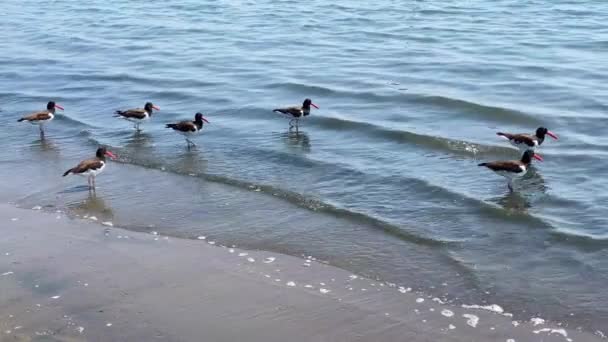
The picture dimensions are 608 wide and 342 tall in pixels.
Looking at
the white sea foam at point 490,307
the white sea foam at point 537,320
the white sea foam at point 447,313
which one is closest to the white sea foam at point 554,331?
the white sea foam at point 537,320

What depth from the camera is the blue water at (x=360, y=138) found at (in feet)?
35.8

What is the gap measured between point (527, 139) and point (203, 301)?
7.88 meters

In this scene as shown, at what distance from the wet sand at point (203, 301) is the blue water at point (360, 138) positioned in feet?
1.49

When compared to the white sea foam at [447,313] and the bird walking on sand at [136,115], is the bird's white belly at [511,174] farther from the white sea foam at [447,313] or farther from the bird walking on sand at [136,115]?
the bird walking on sand at [136,115]

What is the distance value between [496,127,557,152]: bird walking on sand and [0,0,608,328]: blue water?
262 mm

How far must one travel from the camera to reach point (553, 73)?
69.3 feet

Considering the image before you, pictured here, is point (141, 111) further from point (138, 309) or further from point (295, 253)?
point (138, 309)

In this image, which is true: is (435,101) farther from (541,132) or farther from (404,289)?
(404,289)

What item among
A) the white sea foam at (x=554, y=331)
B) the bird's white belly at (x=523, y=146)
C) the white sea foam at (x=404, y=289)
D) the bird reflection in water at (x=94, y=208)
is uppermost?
the bird's white belly at (x=523, y=146)

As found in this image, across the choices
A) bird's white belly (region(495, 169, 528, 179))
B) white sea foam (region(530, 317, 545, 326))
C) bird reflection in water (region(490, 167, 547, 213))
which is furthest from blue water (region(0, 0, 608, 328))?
bird's white belly (region(495, 169, 528, 179))

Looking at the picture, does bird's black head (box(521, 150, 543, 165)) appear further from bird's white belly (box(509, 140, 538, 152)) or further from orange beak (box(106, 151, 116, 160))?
orange beak (box(106, 151, 116, 160))

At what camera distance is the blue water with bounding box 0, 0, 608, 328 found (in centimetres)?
1091

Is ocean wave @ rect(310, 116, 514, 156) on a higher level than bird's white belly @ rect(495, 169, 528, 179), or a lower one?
lower

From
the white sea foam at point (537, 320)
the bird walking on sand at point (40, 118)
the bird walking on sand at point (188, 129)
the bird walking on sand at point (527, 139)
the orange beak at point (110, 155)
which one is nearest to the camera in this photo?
the white sea foam at point (537, 320)
